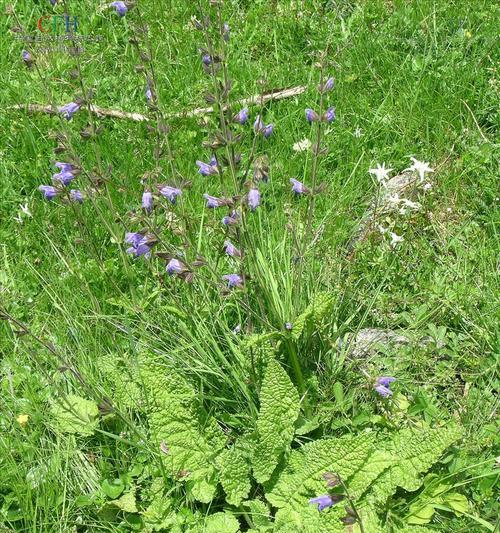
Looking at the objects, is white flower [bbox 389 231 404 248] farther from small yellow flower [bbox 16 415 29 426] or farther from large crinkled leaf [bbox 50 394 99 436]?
small yellow flower [bbox 16 415 29 426]

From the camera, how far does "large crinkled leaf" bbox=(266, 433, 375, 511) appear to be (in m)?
2.33

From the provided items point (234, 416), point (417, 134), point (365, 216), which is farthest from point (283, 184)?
point (234, 416)

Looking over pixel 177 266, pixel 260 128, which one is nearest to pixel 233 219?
pixel 177 266

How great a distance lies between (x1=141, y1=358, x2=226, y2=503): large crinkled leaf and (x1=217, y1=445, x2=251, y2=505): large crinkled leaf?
0.05 meters

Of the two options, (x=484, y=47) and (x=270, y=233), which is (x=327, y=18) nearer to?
(x=484, y=47)

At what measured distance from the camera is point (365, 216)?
3227mm

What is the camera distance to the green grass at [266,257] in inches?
102

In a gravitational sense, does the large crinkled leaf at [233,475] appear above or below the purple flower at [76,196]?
below

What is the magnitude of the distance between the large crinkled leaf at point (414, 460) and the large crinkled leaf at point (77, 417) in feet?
3.36

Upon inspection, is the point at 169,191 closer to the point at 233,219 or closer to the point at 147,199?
the point at 147,199

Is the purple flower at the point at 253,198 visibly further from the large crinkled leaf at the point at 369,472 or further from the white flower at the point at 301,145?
the white flower at the point at 301,145

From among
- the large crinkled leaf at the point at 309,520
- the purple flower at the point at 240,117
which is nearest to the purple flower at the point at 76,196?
the purple flower at the point at 240,117

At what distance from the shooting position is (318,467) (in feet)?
7.82

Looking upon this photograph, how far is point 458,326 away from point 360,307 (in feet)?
1.36
